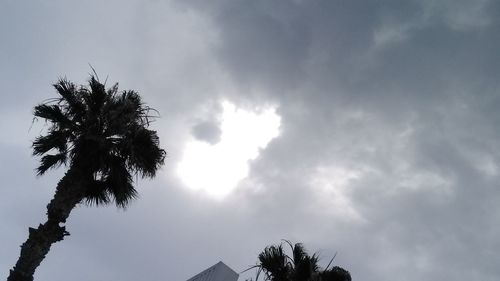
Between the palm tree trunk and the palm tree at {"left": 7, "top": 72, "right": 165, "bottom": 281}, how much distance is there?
0.13 feet

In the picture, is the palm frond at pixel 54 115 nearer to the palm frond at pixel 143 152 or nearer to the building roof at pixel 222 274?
the palm frond at pixel 143 152

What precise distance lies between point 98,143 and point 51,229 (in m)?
3.14

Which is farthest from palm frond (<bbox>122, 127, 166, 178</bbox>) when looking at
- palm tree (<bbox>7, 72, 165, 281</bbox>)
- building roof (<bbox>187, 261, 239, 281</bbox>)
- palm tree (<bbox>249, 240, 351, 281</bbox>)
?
building roof (<bbox>187, 261, 239, 281</bbox>)

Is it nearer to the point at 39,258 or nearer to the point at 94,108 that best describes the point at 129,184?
the point at 94,108

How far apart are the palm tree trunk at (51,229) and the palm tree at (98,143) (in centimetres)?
4

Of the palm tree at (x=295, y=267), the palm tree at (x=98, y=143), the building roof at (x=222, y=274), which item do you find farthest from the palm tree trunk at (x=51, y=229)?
the building roof at (x=222, y=274)

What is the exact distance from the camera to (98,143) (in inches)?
562

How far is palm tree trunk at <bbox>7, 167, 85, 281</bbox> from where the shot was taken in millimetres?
11750

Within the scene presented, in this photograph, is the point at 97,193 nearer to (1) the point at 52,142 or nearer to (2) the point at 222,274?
(1) the point at 52,142

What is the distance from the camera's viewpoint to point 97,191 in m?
15.0

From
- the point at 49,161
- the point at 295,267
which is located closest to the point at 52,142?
the point at 49,161

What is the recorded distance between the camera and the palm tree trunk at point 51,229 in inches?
463

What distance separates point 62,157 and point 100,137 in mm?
2322

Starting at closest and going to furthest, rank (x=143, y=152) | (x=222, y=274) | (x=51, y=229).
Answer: (x=51, y=229) < (x=143, y=152) < (x=222, y=274)
